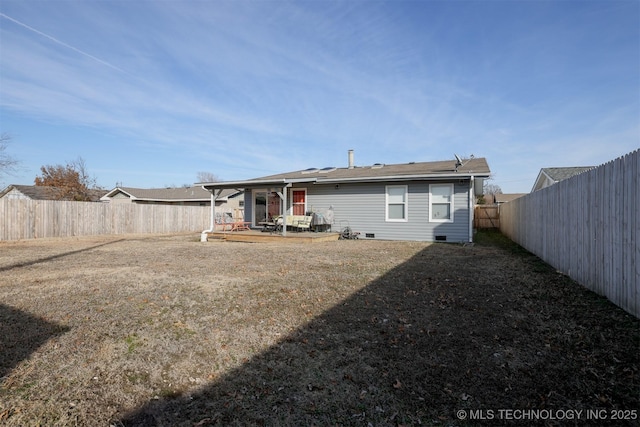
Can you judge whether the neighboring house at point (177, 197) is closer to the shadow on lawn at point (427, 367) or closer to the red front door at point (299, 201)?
the red front door at point (299, 201)

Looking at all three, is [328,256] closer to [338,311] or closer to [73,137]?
[338,311]

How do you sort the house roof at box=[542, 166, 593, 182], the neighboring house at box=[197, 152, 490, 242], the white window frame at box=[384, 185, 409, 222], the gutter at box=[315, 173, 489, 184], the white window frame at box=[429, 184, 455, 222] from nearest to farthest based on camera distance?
the gutter at box=[315, 173, 489, 184], the neighboring house at box=[197, 152, 490, 242], the white window frame at box=[429, 184, 455, 222], the white window frame at box=[384, 185, 409, 222], the house roof at box=[542, 166, 593, 182]

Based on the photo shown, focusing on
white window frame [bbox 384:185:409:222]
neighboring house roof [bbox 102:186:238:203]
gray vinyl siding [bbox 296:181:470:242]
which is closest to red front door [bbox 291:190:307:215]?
gray vinyl siding [bbox 296:181:470:242]

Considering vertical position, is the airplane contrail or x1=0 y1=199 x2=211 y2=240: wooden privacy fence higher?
the airplane contrail

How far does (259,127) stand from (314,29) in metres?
9.05

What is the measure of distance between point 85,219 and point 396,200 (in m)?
16.3

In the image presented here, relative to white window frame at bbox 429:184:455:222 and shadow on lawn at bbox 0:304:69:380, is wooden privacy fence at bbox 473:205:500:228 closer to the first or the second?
white window frame at bbox 429:184:455:222

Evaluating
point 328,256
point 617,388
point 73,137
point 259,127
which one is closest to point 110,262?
point 328,256

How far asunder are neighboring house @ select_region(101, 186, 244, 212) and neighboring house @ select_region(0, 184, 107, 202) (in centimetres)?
286

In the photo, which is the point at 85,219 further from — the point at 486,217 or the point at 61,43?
the point at 486,217

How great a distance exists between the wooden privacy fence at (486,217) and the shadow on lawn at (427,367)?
19.4m

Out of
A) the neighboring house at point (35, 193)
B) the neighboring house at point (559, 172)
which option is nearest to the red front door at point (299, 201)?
the neighboring house at point (559, 172)

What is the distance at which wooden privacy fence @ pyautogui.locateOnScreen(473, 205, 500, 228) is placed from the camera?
22500 mm

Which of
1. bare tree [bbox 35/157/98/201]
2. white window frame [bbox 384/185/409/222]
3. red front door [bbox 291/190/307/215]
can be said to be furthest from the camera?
bare tree [bbox 35/157/98/201]
